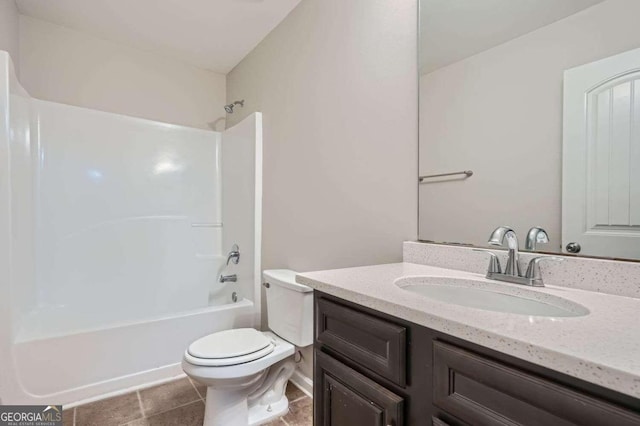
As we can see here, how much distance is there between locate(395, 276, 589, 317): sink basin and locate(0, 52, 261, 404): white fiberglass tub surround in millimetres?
1610

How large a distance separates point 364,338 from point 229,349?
949 millimetres

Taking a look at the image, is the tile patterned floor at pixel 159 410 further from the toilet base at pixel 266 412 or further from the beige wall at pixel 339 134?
the beige wall at pixel 339 134

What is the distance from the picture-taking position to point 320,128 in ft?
6.03

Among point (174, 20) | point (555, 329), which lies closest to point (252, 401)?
point (555, 329)

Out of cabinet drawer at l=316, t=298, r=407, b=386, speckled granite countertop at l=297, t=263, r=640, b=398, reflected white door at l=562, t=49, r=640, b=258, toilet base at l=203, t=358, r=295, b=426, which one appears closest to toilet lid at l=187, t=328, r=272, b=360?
toilet base at l=203, t=358, r=295, b=426

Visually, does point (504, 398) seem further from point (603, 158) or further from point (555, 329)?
point (603, 158)

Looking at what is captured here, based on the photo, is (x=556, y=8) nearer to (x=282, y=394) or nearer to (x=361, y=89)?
(x=361, y=89)

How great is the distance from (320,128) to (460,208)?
3.21 feet

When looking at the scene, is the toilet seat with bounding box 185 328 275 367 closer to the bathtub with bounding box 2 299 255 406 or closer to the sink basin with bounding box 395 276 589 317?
the bathtub with bounding box 2 299 255 406

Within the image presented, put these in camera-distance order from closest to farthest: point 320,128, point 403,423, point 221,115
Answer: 1. point 403,423
2. point 320,128
3. point 221,115

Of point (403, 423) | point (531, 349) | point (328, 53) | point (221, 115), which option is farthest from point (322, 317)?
point (221, 115)

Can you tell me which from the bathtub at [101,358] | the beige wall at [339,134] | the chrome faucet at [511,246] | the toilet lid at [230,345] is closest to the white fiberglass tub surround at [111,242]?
the bathtub at [101,358]

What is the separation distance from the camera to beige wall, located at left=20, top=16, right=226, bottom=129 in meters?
2.27

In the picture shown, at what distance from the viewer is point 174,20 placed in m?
2.26
